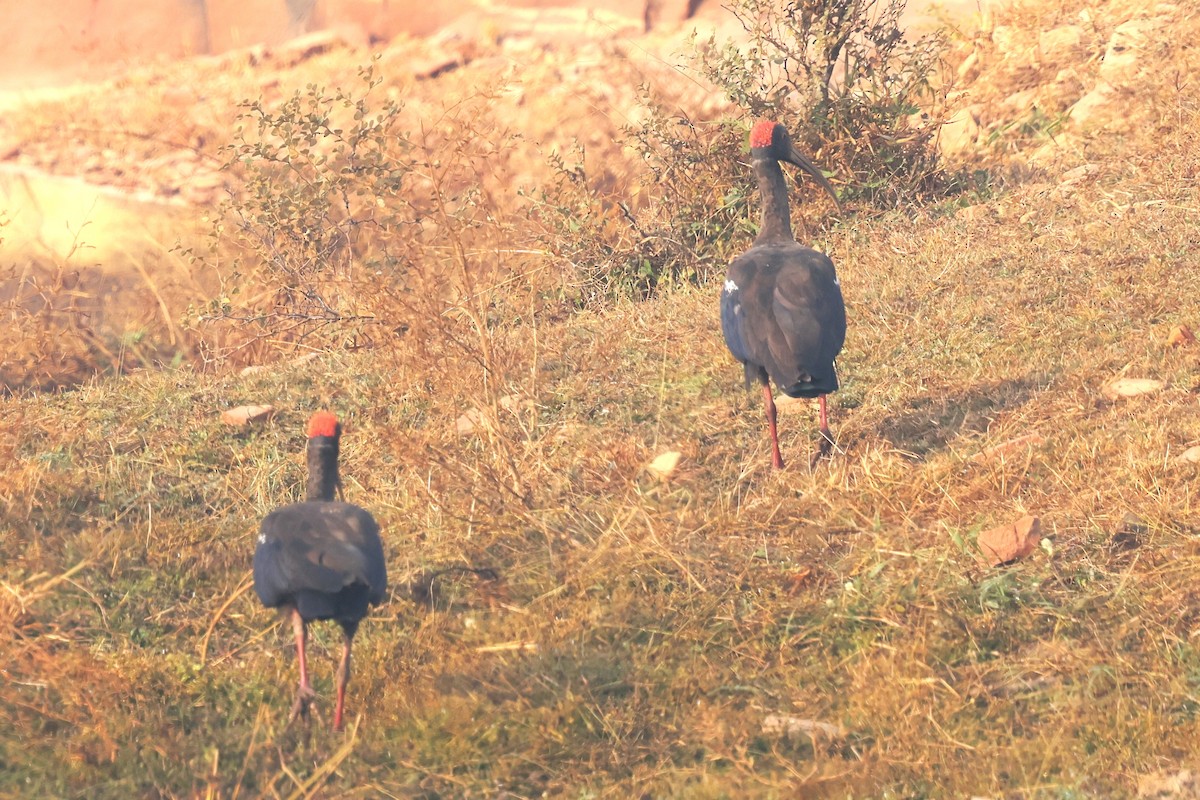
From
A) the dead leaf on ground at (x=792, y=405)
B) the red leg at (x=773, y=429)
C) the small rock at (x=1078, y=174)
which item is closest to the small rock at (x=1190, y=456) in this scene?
the red leg at (x=773, y=429)

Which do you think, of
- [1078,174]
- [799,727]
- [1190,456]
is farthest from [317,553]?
[1078,174]

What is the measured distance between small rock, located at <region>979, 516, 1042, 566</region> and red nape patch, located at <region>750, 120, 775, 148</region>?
8.59 ft

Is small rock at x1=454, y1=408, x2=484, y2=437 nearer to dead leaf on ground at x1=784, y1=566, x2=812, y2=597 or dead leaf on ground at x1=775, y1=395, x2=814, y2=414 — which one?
dead leaf on ground at x1=775, y1=395, x2=814, y2=414

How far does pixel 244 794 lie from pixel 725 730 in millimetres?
1382

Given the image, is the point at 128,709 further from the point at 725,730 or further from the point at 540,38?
the point at 540,38

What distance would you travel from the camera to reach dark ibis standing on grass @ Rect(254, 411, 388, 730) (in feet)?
12.7

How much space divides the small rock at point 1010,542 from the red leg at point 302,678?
228 centimetres

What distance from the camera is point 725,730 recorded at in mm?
3830

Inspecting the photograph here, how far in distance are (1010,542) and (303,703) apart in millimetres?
2396

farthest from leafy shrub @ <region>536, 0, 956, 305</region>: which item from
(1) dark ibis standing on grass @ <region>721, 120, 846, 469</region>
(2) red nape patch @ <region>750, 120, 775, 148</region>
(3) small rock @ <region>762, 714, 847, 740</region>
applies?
(3) small rock @ <region>762, 714, 847, 740</region>

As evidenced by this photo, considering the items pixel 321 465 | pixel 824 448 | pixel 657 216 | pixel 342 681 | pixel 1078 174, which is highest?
pixel 321 465

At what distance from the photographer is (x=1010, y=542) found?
448 centimetres

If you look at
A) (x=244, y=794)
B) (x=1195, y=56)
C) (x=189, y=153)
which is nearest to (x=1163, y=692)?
(x=244, y=794)

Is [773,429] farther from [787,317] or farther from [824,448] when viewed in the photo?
[787,317]
